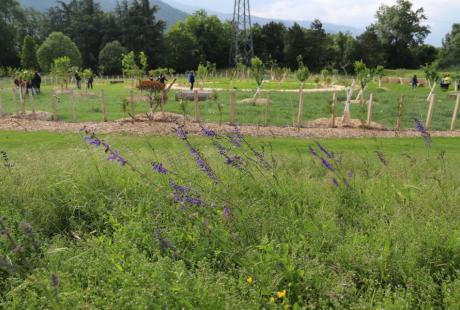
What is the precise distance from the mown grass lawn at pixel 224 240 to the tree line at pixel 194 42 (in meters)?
53.4

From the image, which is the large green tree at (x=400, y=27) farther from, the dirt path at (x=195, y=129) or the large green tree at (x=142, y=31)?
the dirt path at (x=195, y=129)

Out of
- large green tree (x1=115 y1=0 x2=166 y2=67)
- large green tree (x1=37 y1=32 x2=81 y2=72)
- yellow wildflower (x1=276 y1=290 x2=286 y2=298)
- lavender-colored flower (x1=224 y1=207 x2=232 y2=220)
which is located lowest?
yellow wildflower (x1=276 y1=290 x2=286 y2=298)

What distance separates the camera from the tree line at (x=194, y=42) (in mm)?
61469

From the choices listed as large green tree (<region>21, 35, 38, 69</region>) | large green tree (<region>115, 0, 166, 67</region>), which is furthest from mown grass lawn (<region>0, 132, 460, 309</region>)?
large green tree (<region>115, 0, 166, 67</region>)

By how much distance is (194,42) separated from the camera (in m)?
65.8

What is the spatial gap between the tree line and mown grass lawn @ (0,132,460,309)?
53.4 metres

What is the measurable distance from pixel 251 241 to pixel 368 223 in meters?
1.17

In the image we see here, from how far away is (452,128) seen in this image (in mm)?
15148

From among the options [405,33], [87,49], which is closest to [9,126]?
[87,49]

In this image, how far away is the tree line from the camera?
6147cm

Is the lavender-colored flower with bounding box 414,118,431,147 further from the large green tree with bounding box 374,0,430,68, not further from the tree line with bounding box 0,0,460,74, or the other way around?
the large green tree with bounding box 374,0,430,68

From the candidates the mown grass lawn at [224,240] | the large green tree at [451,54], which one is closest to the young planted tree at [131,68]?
the mown grass lawn at [224,240]

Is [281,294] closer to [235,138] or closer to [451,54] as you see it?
[235,138]

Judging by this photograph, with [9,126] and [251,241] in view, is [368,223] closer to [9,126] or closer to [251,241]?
[251,241]
